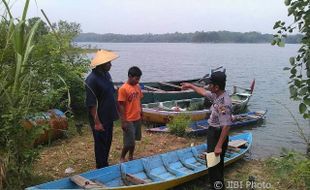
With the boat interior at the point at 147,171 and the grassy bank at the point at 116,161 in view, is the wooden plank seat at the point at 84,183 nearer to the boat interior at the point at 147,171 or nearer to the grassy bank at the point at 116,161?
the boat interior at the point at 147,171

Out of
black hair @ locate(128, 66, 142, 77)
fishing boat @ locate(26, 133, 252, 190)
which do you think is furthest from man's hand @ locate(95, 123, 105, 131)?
black hair @ locate(128, 66, 142, 77)

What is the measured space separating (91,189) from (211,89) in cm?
188

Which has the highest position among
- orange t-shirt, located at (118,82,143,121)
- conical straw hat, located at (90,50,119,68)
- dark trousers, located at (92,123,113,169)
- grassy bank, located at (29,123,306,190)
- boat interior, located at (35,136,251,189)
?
conical straw hat, located at (90,50,119,68)

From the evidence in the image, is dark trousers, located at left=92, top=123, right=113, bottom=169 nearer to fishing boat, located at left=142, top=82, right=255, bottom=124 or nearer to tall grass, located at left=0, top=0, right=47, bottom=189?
tall grass, located at left=0, top=0, right=47, bottom=189

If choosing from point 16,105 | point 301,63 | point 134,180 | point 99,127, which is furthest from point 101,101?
point 301,63

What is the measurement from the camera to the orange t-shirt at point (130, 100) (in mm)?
6117

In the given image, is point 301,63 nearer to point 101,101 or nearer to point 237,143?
point 101,101

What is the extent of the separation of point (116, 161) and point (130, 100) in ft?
4.74

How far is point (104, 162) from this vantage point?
225 inches

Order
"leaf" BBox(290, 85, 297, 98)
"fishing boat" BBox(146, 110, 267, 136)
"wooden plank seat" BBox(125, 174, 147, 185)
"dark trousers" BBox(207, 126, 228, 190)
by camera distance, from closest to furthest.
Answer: "leaf" BBox(290, 85, 297, 98)
"dark trousers" BBox(207, 126, 228, 190)
"wooden plank seat" BBox(125, 174, 147, 185)
"fishing boat" BBox(146, 110, 267, 136)

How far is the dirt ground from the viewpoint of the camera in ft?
20.1

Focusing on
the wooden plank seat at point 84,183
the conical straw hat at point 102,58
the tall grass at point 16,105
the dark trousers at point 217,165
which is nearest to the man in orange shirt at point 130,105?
the conical straw hat at point 102,58

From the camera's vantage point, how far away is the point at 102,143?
219 inches

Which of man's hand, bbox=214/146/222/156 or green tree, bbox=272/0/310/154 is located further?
man's hand, bbox=214/146/222/156
